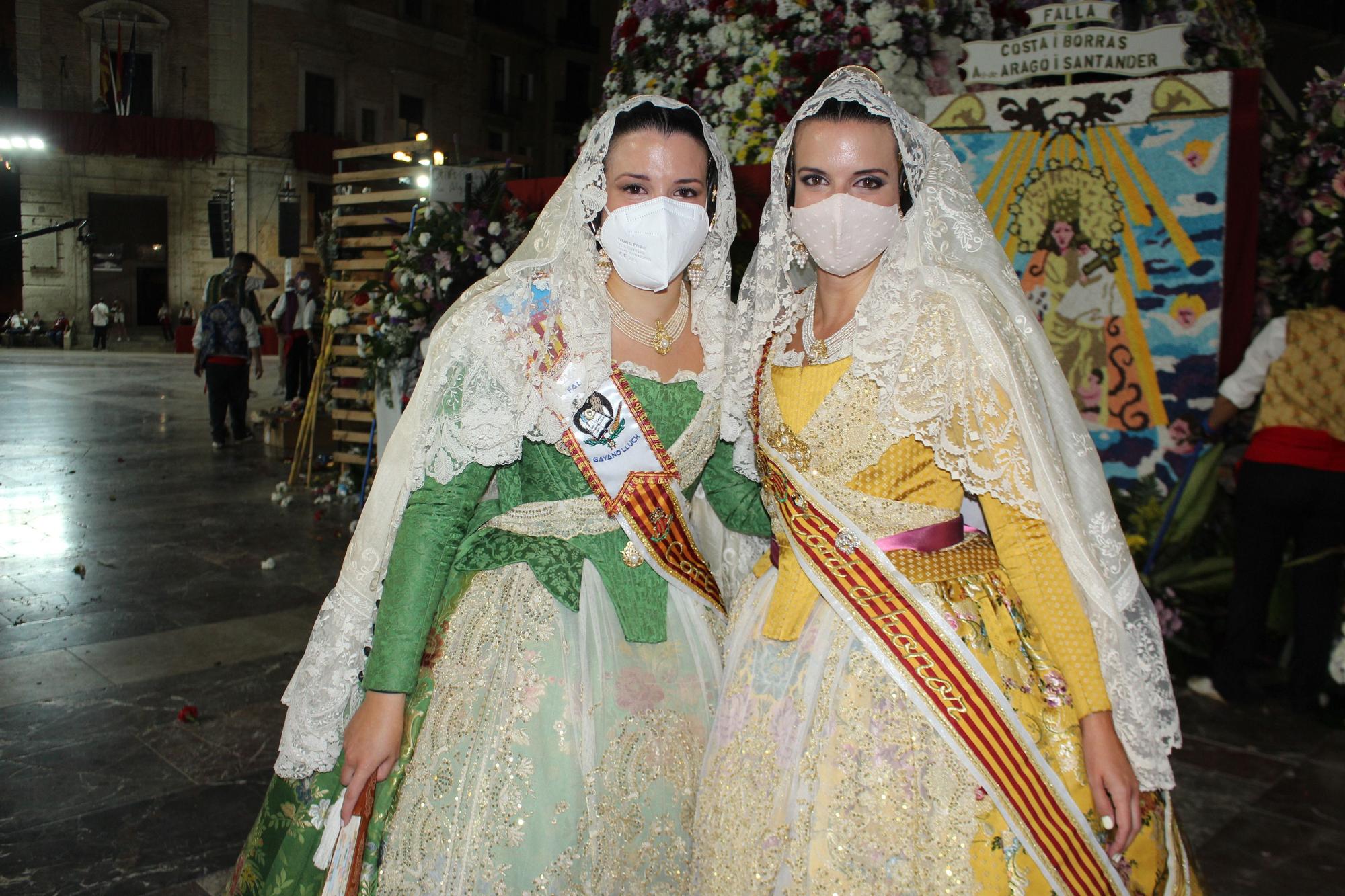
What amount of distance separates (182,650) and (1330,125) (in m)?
5.25

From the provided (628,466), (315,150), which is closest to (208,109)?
(315,150)

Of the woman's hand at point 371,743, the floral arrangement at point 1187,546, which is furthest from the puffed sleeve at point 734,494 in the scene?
the floral arrangement at point 1187,546

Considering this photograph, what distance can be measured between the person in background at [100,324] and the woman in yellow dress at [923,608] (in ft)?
88.9

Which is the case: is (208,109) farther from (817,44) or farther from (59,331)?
(817,44)

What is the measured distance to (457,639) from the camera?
178 cm

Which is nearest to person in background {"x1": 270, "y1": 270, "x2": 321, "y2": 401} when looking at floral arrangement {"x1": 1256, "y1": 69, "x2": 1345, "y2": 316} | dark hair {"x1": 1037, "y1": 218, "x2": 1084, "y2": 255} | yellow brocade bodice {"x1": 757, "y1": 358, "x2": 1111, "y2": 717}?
dark hair {"x1": 1037, "y1": 218, "x2": 1084, "y2": 255}

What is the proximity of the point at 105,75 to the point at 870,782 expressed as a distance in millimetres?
27628

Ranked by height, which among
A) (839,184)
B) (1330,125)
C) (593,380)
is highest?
(1330,125)

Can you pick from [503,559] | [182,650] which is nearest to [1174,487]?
[503,559]

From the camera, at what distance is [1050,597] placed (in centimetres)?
155

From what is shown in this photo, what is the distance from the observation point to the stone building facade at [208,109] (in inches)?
950

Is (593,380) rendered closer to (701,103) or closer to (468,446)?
(468,446)

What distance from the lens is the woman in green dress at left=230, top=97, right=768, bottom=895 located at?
5.50 feet

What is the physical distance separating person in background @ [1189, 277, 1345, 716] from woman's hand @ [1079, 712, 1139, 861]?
2.99m
